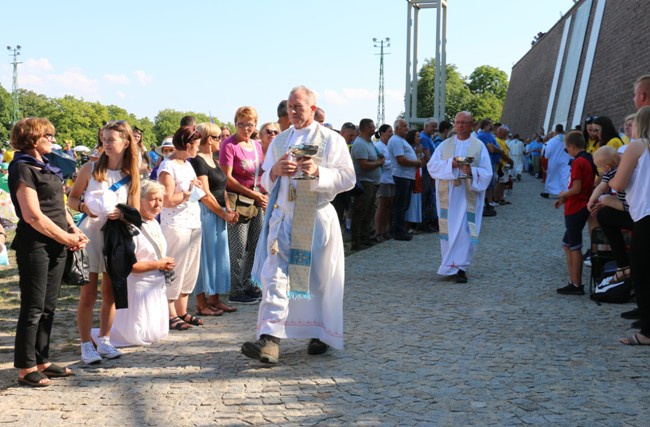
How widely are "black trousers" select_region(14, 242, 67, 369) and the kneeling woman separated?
1.12 m

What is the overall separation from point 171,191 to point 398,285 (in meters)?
3.48

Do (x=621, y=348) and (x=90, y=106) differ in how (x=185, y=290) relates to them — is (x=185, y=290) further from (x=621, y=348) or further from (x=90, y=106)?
(x=90, y=106)

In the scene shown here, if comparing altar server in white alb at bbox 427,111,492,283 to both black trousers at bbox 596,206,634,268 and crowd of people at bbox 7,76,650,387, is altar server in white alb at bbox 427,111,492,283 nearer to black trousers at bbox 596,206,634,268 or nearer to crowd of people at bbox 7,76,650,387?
crowd of people at bbox 7,76,650,387

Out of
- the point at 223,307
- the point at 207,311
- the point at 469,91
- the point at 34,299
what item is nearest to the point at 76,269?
the point at 34,299

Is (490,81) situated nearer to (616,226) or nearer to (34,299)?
(616,226)

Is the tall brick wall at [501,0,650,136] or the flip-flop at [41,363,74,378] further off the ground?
the tall brick wall at [501,0,650,136]

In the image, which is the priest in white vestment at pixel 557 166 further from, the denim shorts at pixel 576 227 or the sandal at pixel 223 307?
the sandal at pixel 223 307

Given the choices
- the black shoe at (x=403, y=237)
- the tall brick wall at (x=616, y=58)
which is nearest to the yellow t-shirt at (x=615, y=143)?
the black shoe at (x=403, y=237)

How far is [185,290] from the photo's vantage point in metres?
7.18

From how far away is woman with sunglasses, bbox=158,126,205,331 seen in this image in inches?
274

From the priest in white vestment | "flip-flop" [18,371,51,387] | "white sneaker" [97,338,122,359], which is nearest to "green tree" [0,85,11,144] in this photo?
the priest in white vestment

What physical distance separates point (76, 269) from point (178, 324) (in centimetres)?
177

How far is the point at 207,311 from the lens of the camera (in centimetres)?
762

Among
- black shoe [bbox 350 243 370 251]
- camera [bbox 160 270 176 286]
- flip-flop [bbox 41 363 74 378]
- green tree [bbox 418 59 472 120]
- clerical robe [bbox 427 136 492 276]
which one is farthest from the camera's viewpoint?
green tree [bbox 418 59 472 120]
